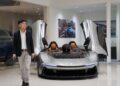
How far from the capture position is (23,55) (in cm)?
658

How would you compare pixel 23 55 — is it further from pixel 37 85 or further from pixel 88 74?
pixel 88 74

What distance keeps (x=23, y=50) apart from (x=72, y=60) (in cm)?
182

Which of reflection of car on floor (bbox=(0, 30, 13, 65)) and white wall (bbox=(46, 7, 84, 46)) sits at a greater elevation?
white wall (bbox=(46, 7, 84, 46))

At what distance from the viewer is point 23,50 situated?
659 centimetres

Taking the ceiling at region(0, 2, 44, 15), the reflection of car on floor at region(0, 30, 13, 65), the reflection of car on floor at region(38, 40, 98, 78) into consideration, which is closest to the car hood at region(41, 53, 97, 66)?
the reflection of car on floor at region(38, 40, 98, 78)

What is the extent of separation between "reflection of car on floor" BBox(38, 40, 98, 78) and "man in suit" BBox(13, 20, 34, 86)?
1.21m

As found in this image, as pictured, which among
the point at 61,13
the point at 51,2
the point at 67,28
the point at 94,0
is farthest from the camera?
the point at 67,28

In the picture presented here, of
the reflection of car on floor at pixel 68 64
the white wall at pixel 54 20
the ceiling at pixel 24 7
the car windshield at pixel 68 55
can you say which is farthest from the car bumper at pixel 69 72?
the white wall at pixel 54 20

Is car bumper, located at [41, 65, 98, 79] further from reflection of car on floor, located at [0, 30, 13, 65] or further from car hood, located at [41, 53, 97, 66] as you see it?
reflection of car on floor, located at [0, 30, 13, 65]

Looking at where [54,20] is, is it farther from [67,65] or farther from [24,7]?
[67,65]

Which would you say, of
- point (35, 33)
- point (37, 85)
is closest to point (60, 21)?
point (35, 33)

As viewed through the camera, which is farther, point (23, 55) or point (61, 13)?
point (61, 13)

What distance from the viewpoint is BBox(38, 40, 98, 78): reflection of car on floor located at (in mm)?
7637

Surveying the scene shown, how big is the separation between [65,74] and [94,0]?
6033 millimetres
